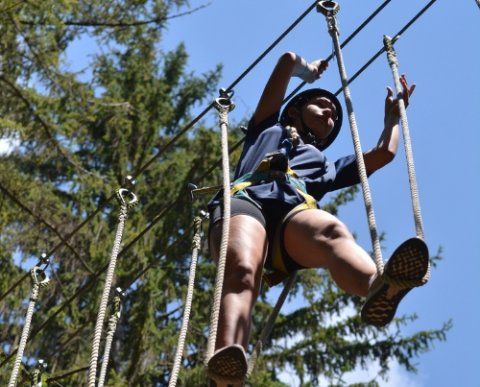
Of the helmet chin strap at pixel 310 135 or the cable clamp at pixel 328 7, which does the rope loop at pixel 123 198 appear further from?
the cable clamp at pixel 328 7

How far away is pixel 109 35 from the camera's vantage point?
9.99 metres

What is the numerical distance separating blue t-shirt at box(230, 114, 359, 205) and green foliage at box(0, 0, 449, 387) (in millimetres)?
4421

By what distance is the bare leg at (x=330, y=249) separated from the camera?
304 centimetres

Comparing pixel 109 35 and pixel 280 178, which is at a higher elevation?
pixel 109 35

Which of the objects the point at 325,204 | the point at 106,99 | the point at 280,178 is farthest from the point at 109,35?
the point at 280,178

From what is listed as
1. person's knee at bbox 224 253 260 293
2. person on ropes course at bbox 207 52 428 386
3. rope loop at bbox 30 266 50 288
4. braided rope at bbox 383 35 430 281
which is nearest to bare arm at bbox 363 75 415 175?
person on ropes course at bbox 207 52 428 386

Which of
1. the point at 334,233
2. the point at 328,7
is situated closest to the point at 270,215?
the point at 334,233

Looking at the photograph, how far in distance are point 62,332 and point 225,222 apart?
8.34 m

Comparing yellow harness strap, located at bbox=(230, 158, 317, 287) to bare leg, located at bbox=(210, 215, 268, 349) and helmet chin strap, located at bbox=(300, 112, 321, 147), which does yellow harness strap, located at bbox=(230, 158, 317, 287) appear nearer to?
bare leg, located at bbox=(210, 215, 268, 349)

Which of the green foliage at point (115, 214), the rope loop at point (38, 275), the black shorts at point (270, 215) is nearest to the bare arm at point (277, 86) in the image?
the black shorts at point (270, 215)

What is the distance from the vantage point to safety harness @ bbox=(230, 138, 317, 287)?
3.48 meters

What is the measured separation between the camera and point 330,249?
3.18m

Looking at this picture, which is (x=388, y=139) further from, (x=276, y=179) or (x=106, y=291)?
(x=106, y=291)

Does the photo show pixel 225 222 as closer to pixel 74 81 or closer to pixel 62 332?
pixel 74 81
